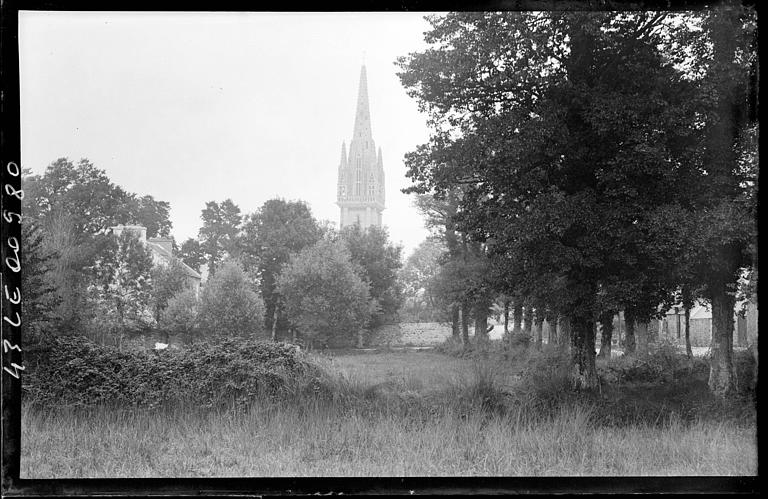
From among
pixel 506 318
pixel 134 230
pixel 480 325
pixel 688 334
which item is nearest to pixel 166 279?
pixel 134 230

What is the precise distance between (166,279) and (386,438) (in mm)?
3023

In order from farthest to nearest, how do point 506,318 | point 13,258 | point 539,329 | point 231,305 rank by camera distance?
1. point 506,318
2. point 539,329
3. point 231,305
4. point 13,258

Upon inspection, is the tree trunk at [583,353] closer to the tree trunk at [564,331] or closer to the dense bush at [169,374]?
the tree trunk at [564,331]

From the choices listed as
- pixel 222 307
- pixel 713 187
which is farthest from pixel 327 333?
pixel 713 187

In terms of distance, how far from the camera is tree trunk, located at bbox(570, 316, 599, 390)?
274 inches

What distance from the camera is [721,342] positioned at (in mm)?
6285

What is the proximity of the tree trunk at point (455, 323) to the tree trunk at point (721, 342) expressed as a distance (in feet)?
9.74

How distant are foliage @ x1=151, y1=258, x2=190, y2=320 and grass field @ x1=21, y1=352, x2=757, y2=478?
1245mm

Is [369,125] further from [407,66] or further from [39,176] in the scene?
[39,176]

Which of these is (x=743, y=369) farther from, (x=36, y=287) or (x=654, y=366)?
(x=36, y=287)

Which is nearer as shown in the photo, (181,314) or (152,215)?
(152,215)

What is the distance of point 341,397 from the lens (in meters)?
6.18

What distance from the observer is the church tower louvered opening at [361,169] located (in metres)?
5.87

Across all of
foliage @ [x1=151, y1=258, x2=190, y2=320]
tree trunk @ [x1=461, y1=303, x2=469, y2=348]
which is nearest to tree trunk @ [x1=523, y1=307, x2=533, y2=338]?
tree trunk @ [x1=461, y1=303, x2=469, y2=348]
